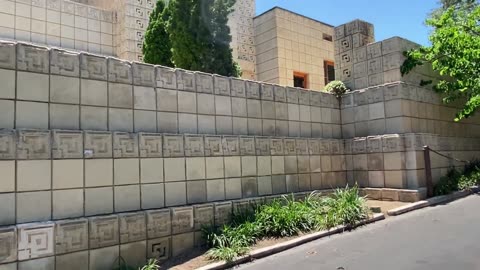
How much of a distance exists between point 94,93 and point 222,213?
287 cm

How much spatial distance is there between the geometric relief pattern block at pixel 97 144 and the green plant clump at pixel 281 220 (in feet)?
6.69

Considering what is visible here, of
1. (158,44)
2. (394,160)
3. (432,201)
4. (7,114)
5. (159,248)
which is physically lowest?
(159,248)

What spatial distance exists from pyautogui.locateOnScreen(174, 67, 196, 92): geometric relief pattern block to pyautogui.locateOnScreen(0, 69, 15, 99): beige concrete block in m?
2.53

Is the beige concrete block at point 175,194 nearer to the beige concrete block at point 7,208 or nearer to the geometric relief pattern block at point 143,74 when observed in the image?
the geometric relief pattern block at point 143,74

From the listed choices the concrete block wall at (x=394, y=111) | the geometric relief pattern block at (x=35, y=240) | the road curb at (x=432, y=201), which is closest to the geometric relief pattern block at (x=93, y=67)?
the geometric relief pattern block at (x=35, y=240)

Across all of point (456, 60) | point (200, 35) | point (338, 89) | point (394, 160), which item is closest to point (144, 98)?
point (200, 35)

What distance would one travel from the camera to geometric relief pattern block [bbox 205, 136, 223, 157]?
679cm

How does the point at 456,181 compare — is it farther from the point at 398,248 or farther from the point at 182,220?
the point at 182,220

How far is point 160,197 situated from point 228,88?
8.38 ft

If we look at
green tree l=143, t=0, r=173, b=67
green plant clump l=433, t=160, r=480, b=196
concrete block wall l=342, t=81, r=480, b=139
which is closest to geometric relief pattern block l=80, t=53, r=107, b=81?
concrete block wall l=342, t=81, r=480, b=139

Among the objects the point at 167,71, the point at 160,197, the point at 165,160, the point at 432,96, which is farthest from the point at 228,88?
the point at 432,96

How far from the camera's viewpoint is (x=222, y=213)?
6.69 m

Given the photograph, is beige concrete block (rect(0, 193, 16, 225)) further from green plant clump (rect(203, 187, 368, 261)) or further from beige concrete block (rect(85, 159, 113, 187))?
green plant clump (rect(203, 187, 368, 261))

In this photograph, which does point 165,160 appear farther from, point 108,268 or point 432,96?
point 432,96
